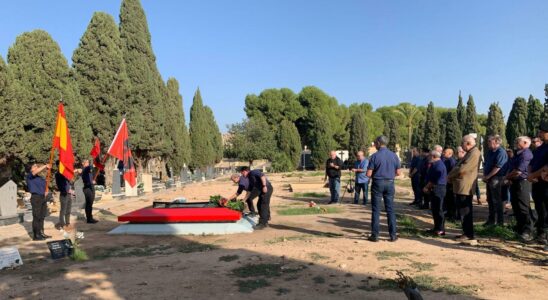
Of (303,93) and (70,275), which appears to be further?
(303,93)

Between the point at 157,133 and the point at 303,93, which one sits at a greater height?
the point at 303,93

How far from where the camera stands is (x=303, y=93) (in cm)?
7069

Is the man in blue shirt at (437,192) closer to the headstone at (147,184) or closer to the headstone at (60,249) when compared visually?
the headstone at (60,249)

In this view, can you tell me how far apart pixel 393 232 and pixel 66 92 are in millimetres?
17157

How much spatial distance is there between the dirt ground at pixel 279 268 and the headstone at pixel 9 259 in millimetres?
130

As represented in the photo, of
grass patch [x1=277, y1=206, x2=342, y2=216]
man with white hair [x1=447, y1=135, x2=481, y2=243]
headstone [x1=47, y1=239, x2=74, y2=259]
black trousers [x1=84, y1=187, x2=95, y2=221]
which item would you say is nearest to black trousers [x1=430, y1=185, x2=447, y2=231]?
man with white hair [x1=447, y1=135, x2=481, y2=243]

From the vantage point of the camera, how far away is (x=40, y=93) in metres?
18.8

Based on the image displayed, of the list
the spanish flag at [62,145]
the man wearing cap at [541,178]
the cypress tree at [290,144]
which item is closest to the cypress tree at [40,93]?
the spanish flag at [62,145]

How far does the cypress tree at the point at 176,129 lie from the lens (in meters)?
37.1

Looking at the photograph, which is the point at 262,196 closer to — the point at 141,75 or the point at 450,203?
the point at 450,203

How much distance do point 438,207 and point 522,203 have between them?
1.37 meters

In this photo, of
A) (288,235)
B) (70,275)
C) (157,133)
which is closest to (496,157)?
(288,235)

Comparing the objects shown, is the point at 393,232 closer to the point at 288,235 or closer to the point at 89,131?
the point at 288,235

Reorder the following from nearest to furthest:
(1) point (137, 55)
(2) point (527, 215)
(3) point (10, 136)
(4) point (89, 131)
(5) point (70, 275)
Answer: (5) point (70, 275) < (2) point (527, 215) < (3) point (10, 136) < (4) point (89, 131) < (1) point (137, 55)
